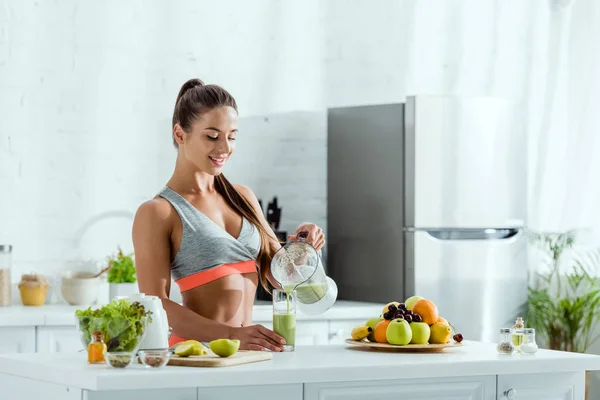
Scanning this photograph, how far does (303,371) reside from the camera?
2.64m

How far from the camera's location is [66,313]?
447 centimetres

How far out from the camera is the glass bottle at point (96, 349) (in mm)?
2584

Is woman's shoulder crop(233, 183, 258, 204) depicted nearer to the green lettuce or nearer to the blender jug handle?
the blender jug handle

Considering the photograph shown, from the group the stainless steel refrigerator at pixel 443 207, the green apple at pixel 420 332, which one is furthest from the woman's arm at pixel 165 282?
the stainless steel refrigerator at pixel 443 207

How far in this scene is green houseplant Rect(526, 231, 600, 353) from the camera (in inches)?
221

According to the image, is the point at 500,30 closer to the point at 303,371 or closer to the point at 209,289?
the point at 209,289

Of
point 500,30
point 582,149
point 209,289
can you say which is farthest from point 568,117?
point 209,289

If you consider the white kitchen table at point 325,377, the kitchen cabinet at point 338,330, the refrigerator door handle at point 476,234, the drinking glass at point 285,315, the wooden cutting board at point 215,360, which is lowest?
the kitchen cabinet at point 338,330

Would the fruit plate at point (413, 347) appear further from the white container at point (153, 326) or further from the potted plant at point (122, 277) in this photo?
the potted plant at point (122, 277)

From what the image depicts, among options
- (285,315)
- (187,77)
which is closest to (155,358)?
(285,315)

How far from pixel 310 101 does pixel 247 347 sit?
9.62ft

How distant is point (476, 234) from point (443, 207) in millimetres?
240

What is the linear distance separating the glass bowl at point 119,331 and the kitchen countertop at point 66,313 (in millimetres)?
1880

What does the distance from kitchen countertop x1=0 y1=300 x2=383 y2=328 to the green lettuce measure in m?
1.87
